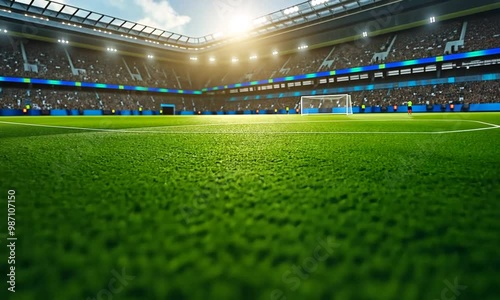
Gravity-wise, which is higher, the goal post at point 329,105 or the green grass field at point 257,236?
the goal post at point 329,105

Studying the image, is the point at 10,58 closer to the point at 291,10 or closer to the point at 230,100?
the point at 230,100

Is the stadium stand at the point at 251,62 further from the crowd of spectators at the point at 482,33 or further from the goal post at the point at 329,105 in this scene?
the goal post at the point at 329,105

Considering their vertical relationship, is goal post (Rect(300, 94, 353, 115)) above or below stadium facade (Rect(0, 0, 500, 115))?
below

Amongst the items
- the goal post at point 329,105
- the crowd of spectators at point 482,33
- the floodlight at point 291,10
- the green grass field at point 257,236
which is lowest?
the green grass field at point 257,236

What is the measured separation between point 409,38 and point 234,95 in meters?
24.2

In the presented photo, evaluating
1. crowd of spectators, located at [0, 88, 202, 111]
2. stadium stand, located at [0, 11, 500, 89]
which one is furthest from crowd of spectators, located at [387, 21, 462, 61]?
crowd of spectators, located at [0, 88, 202, 111]

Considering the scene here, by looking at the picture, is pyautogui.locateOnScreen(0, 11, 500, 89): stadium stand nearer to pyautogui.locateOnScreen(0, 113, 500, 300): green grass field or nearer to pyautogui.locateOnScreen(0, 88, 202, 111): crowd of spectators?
pyautogui.locateOnScreen(0, 88, 202, 111): crowd of spectators

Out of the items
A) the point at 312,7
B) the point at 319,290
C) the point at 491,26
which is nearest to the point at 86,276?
the point at 319,290

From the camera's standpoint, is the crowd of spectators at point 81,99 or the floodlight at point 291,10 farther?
the floodlight at point 291,10

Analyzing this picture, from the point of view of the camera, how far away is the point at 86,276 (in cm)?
46

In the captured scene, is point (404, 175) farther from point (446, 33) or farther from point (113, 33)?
point (113, 33)

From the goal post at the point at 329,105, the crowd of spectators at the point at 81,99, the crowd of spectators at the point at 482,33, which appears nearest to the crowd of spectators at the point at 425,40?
the crowd of spectators at the point at 482,33

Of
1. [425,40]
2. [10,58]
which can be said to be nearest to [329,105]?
[425,40]

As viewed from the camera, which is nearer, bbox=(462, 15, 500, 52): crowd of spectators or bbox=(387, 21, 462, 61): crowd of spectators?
bbox=(462, 15, 500, 52): crowd of spectators
